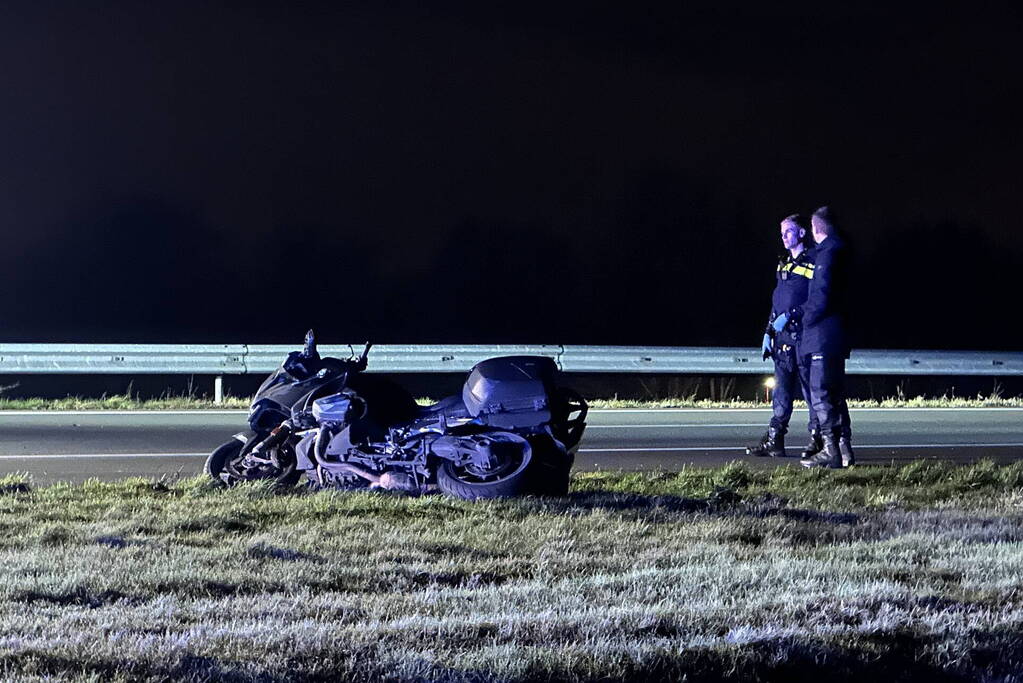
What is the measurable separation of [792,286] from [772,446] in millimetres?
1737

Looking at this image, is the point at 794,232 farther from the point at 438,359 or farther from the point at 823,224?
the point at 438,359

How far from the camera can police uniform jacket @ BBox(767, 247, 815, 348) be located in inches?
460

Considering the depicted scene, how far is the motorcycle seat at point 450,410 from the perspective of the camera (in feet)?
29.5

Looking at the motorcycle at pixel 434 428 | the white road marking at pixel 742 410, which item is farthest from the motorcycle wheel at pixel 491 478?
the white road marking at pixel 742 410

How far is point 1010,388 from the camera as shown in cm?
2691

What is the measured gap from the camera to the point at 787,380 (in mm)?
12430

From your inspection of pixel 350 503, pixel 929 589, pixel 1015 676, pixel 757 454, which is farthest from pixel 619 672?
pixel 757 454

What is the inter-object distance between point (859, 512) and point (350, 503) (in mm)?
3033

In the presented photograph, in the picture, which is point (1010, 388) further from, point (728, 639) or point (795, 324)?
point (728, 639)

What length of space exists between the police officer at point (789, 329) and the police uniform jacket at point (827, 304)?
Result: 13 centimetres

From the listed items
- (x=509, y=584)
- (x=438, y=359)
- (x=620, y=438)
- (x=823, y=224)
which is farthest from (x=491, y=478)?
(x=438, y=359)

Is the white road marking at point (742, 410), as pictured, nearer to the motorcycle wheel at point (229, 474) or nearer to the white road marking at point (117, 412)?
the white road marking at point (117, 412)

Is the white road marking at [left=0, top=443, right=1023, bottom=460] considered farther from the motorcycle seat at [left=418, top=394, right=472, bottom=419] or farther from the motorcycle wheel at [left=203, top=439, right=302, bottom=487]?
the motorcycle seat at [left=418, top=394, right=472, bottom=419]

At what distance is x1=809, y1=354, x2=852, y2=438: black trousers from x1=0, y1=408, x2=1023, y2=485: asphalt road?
874 millimetres
